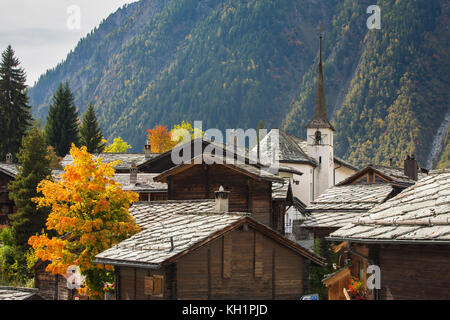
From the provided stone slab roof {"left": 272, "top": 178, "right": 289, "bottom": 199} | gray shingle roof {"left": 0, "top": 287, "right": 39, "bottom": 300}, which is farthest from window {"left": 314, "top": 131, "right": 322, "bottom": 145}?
gray shingle roof {"left": 0, "top": 287, "right": 39, "bottom": 300}

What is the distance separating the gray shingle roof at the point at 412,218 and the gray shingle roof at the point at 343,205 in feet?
43.8

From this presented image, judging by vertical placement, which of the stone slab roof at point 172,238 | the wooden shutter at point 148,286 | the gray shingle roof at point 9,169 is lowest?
the wooden shutter at point 148,286

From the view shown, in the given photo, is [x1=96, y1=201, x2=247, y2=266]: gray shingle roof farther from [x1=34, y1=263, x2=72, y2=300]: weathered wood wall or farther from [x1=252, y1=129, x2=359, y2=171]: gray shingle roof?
[x1=252, y1=129, x2=359, y2=171]: gray shingle roof

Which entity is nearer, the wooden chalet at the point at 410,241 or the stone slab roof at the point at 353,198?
the wooden chalet at the point at 410,241

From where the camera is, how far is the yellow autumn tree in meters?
27.8

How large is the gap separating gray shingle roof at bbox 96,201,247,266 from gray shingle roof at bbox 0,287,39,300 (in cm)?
277

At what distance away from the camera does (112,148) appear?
111 m

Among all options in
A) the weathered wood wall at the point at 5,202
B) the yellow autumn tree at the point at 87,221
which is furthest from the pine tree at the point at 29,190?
the yellow autumn tree at the point at 87,221

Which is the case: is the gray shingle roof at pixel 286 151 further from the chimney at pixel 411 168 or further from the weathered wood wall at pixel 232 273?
the weathered wood wall at pixel 232 273

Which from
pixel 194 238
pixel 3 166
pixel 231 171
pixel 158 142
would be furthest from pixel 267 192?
pixel 158 142

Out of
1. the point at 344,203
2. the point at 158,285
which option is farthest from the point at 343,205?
the point at 158,285

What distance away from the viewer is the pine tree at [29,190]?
45062mm

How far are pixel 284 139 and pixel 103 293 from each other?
178ft

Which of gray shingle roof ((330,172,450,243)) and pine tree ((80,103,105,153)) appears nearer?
gray shingle roof ((330,172,450,243))
